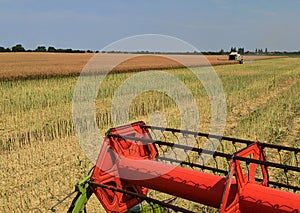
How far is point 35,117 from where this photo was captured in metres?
9.38

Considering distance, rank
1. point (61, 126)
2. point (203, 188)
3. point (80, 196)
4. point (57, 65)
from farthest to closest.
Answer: point (57, 65) < point (61, 126) < point (80, 196) < point (203, 188)

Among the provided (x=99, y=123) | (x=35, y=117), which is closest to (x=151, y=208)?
(x=99, y=123)

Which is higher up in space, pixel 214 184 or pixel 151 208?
pixel 214 184

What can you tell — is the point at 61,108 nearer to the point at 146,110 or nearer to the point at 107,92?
the point at 146,110

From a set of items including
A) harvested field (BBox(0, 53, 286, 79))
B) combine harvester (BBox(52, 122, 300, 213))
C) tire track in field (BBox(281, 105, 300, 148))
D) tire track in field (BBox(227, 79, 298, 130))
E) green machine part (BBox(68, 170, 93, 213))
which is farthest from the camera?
harvested field (BBox(0, 53, 286, 79))

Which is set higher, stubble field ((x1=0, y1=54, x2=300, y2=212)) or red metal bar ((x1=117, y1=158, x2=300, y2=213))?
red metal bar ((x1=117, y1=158, x2=300, y2=213))

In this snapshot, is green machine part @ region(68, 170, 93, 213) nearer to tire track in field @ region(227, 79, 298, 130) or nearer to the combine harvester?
the combine harvester

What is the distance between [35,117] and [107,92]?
4.75 metres

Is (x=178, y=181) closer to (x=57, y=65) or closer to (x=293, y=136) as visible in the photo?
(x=293, y=136)

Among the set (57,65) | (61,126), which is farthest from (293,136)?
(57,65)

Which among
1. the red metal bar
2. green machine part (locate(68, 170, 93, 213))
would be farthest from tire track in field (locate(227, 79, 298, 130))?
green machine part (locate(68, 170, 93, 213))

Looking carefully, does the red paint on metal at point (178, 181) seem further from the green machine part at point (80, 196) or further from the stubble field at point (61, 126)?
the stubble field at point (61, 126)

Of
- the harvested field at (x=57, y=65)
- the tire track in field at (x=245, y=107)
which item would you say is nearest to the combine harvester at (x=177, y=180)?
the harvested field at (x=57, y=65)

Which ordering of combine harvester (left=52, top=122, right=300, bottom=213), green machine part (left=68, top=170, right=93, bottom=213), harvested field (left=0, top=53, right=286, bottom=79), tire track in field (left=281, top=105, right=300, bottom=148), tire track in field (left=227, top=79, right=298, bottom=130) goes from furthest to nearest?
harvested field (left=0, top=53, right=286, bottom=79) → tire track in field (left=227, top=79, right=298, bottom=130) → tire track in field (left=281, top=105, right=300, bottom=148) → green machine part (left=68, top=170, right=93, bottom=213) → combine harvester (left=52, top=122, right=300, bottom=213)
